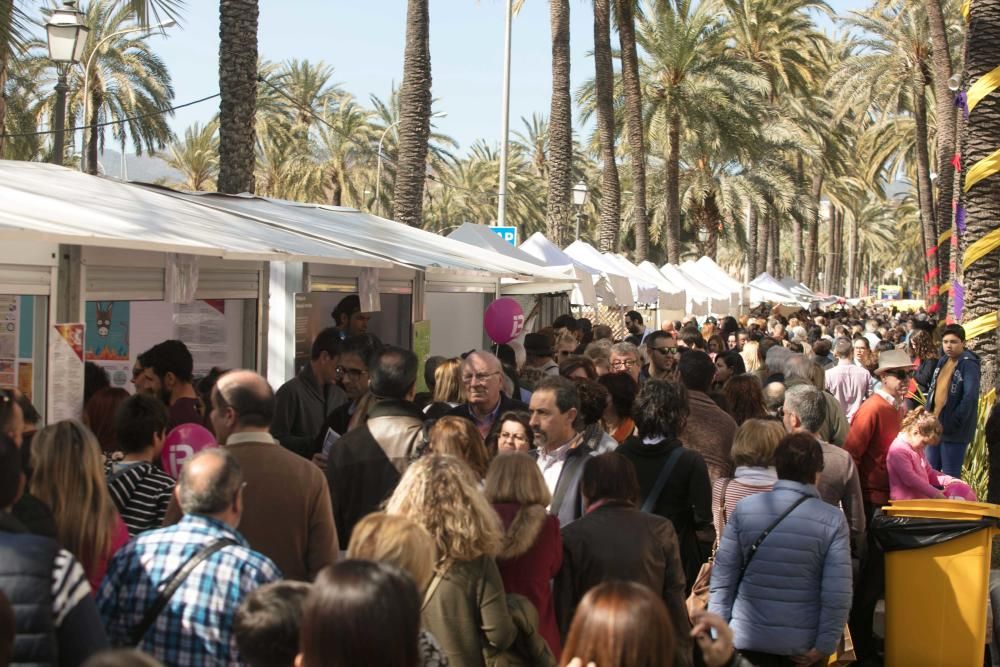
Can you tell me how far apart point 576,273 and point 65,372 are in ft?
31.6

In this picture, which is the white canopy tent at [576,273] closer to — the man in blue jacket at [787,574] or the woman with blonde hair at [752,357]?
the woman with blonde hair at [752,357]

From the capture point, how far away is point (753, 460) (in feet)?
19.4

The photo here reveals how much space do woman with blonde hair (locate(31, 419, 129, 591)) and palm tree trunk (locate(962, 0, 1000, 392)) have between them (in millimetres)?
9992

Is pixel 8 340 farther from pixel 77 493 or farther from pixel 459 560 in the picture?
pixel 459 560

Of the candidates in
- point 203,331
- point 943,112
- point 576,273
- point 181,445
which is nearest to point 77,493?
point 181,445

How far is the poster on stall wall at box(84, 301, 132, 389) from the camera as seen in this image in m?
8.59

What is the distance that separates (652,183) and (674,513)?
143 ft

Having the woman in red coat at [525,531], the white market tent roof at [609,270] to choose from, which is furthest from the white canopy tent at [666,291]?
the woman in red coat at [525,531]

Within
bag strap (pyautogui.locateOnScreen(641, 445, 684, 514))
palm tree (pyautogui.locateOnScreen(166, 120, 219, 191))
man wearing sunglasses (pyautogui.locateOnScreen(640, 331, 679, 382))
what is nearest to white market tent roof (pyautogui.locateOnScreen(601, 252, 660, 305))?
man wearing sunglasses (pyautogui.locateOnScreen(640, 331, 679, 382))

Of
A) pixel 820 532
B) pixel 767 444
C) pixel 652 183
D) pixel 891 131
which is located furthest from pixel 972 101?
pixel 891 131

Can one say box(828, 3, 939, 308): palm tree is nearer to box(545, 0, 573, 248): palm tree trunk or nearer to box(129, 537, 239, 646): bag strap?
box(545, 0, 573, 248): palm tree trunk

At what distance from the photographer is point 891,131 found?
50.8 meters

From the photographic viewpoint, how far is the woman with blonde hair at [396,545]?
3.41 m

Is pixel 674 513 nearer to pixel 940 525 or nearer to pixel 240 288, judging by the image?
pixel 940 525
